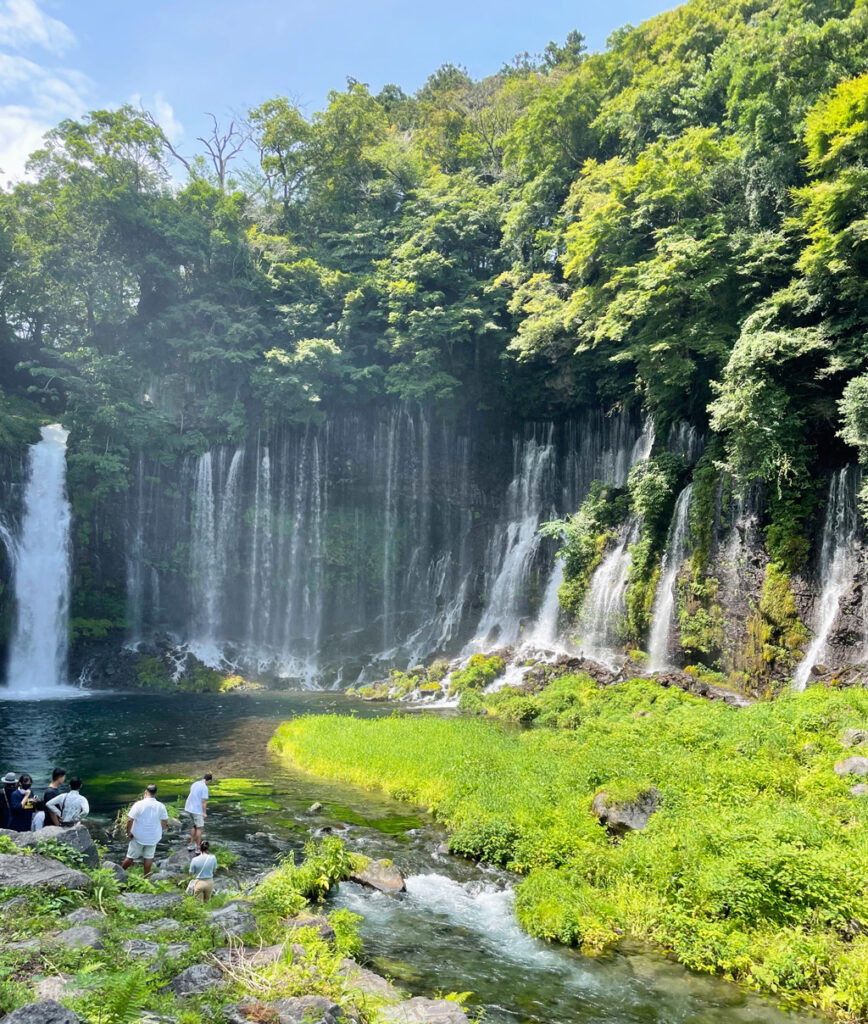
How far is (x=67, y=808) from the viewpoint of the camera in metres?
10.4

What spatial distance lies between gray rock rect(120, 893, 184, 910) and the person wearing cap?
10.8 ft

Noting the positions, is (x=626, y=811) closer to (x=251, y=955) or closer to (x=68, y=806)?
(x=251, y=955)

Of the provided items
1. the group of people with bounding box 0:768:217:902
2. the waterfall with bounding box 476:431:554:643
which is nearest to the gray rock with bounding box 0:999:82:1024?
the group of people with bounding box 0:768:217:902

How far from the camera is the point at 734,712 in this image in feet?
53.8

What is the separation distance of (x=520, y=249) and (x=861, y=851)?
34432 millimetres

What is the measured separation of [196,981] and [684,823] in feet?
22.8

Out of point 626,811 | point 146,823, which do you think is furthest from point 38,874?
point 626,811

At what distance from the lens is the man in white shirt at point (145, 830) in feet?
32.2

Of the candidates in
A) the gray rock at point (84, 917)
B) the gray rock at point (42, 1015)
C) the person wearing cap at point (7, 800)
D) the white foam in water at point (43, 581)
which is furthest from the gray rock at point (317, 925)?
the white foam in water at point (43, 581)

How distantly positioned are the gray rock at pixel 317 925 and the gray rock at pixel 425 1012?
127 centimetres

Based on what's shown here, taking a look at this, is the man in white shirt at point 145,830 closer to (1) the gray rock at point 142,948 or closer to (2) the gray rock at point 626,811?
(1) the gray rock at point 142,948

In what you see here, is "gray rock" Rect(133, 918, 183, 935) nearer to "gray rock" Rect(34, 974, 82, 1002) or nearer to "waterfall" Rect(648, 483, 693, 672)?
"gray rock" Rect(34, 974, 82, 1002)

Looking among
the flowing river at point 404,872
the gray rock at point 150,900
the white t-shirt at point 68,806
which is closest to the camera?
the flowing river at point 404,872

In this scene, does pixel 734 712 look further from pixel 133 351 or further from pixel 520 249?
pixel 133 351
